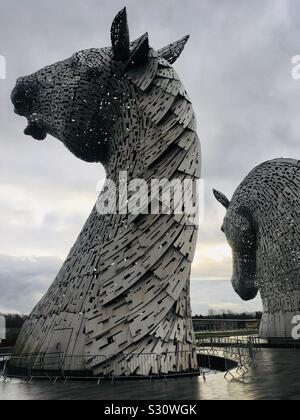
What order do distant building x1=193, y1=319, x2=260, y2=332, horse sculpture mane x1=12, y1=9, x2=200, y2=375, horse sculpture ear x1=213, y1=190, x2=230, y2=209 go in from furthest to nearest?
1. distant building x1=193, y1=319, x2=260, y2=332
2. horse sculpture ear x1=213, y1=190, x2=230, y2=209
3. horse sculpture mane x1=12, y1=9, x2=200, y2=375

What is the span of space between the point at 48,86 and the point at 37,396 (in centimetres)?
918

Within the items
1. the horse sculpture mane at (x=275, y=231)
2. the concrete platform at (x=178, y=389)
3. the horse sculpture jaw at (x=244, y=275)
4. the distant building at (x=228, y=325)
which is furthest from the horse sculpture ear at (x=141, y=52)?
the distant building at (x=228, y=325)

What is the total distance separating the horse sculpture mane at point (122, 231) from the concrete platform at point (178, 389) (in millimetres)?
945

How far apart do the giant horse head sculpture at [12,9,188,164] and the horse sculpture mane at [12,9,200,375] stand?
3cm

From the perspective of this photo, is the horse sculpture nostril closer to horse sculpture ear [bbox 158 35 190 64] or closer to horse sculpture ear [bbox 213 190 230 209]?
horse sculpture ear [bbox 158 35 190 64]

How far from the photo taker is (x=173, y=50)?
1447 cm

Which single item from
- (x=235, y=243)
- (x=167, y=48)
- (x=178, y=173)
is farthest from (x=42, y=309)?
(x=235, y=243)

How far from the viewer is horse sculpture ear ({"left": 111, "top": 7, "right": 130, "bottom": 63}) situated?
39.6ft

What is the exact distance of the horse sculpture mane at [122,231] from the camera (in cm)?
1038

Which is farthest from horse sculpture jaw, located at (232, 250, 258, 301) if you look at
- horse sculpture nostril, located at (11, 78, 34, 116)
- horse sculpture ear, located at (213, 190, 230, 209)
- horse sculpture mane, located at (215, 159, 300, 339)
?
horse sculpture nostril, located at (11, 78, 34, 116)

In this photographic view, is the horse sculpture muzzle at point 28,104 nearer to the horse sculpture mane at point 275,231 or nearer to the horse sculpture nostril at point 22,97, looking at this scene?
the horse sculpture nostril at point 22,97

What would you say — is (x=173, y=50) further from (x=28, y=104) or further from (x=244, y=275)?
(x=244, y=275)

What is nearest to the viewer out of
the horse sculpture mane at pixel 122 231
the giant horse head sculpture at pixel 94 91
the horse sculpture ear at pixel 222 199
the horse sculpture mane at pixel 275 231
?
the horse sculpture mane at pixel 122 231
